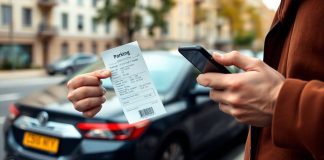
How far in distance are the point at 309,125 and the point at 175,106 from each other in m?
3.14

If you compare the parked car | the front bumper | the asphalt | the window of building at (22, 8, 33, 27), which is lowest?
the asphalt

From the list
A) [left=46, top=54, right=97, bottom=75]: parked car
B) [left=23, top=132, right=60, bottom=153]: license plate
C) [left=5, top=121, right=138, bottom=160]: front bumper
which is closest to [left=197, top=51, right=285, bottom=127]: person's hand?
[left=5, top=121, right=138, bottom=160]: front bumper

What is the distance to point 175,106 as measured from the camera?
4.06 m

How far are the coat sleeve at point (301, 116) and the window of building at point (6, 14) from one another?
3415 centimetres

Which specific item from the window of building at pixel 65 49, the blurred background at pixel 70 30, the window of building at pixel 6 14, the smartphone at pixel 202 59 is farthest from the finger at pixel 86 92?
the window of building at pixel 65 49

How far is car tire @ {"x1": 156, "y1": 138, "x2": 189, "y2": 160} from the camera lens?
3821 millimetres

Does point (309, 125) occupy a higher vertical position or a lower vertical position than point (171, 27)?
higher

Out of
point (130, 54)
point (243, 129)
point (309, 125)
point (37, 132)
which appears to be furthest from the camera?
point (243, 129)

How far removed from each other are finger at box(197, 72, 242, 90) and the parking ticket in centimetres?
26

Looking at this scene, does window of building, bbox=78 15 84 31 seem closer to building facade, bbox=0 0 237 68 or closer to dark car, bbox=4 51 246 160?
building facade, bbox=0 0 237 68

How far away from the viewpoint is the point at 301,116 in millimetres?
938

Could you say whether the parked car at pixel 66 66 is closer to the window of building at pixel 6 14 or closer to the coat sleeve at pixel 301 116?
the window of building at pixel 6 14

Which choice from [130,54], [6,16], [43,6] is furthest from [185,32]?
[130,54]

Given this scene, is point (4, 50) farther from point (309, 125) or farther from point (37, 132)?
point (309, 125)
